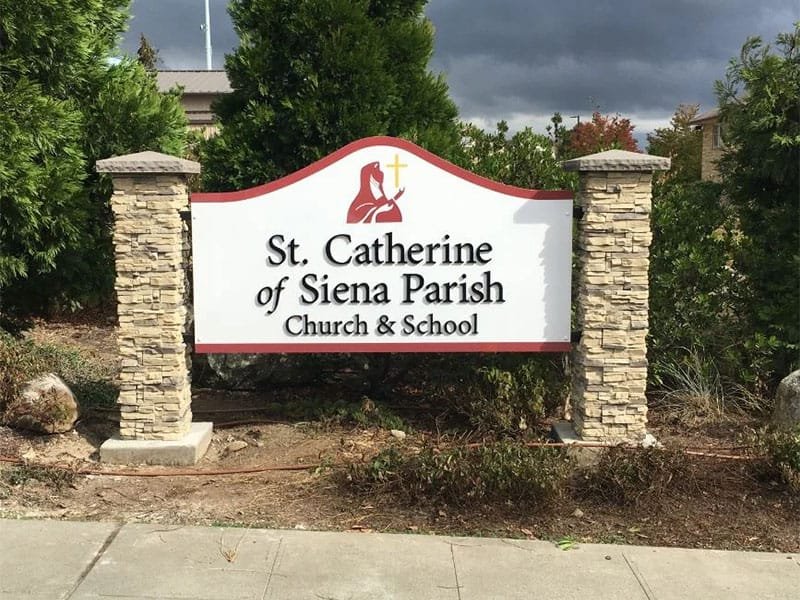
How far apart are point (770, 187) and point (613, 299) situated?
2.29m

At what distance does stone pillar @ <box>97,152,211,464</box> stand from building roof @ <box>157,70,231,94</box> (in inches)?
989

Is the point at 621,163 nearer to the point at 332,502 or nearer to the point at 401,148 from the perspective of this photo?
the point at 401,148

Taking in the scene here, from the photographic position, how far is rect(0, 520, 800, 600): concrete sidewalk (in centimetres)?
337

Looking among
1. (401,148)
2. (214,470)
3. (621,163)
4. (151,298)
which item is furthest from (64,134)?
(621,163)

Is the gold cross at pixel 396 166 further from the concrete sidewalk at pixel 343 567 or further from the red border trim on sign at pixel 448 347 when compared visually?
the concrete sidewalk at pixel 343 567

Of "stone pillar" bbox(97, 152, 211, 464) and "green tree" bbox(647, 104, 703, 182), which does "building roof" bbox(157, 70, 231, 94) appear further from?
"stone pillar" bbox(97, 152, 211, 464)

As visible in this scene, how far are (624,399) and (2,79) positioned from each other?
213 inches

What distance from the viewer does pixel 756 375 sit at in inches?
234

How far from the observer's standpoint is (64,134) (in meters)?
6.31

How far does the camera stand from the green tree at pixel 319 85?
5773 mm

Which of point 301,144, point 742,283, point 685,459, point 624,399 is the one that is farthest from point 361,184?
point 742,283

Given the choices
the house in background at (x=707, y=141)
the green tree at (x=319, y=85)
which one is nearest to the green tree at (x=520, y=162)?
the green tree at (x=319, y=85)

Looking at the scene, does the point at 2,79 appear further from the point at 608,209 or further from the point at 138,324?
the point at 608,209

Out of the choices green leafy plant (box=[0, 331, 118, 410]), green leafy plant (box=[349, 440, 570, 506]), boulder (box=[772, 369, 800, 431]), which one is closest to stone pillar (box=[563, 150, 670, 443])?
green leafy plant (box=[349, 440, 570, 506])
